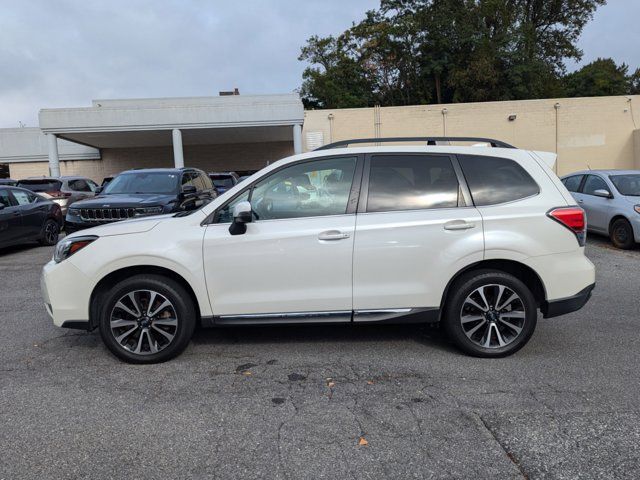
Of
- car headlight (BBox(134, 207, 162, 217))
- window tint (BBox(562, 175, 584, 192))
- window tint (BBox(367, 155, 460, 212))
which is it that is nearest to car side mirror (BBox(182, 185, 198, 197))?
car headlight (BBox(134, 207, 162, 217))

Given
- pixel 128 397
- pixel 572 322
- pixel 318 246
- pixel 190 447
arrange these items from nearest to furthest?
pixel 190 447 < pixel 128 397 < pixel 318 246 < pixel 572 322

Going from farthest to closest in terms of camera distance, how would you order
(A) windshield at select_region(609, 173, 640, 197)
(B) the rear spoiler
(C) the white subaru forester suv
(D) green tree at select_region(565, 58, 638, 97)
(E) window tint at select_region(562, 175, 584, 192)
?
(D) green tree at select_region(565, 58, 638, 97)
(E) window tint at select_region(562, 175, 584, 192)
(A) windshield at select_region(609, 173, 640, 197)
(B) the rear spoiler
(C) the white subaru forester suv

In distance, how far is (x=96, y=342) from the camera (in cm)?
496

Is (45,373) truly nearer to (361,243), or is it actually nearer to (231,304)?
(231,304)

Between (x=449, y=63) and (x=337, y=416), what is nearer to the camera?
(x=337, y=416)

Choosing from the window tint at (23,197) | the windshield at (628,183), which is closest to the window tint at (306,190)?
the windshield at (628,183)

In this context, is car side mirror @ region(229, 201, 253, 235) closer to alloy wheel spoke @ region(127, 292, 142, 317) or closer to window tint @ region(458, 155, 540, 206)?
alloy wheel spoke @ region(127, 292, 142, 317)

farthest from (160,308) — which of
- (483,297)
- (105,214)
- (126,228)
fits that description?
(105,214)

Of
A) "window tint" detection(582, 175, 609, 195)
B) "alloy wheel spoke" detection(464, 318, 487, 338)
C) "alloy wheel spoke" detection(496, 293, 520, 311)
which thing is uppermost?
"window tint" detection(582, 175, 609, 195)

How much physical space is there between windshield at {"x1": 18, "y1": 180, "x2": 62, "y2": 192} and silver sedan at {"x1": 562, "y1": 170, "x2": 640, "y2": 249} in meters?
14.3

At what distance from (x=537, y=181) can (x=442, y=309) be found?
55.6 inches

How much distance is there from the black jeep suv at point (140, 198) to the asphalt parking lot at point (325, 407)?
3920 millimetres

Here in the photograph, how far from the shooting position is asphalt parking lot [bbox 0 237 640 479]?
9.41 feet

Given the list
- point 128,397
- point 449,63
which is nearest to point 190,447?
point 128,397
